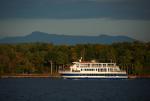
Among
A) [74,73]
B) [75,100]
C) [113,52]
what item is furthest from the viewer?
[113,52]

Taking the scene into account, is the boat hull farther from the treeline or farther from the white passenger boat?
the treeline

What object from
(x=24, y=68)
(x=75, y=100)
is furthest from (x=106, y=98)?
(x=24, y=68)

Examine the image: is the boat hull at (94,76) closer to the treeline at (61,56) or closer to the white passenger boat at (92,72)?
the white passenger boat at (92,72)

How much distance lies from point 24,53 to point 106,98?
230ft

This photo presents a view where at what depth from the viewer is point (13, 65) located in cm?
13275

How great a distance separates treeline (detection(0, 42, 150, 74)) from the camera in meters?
133

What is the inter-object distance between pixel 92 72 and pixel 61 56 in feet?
67.6

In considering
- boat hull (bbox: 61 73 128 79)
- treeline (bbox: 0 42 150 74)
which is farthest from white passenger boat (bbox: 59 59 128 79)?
treeline (bbox: 0 42 150 74)

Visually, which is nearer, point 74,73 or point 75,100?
point 75,100

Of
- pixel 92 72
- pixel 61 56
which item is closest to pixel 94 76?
pixel 92 72

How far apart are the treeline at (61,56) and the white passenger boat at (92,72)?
656 inches

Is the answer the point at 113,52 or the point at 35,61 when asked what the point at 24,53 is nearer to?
the point at 35,61

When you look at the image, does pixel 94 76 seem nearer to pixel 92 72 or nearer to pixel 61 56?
pixel 92 72

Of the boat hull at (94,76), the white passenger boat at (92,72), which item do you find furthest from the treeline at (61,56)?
the boat hull at (94,76)
